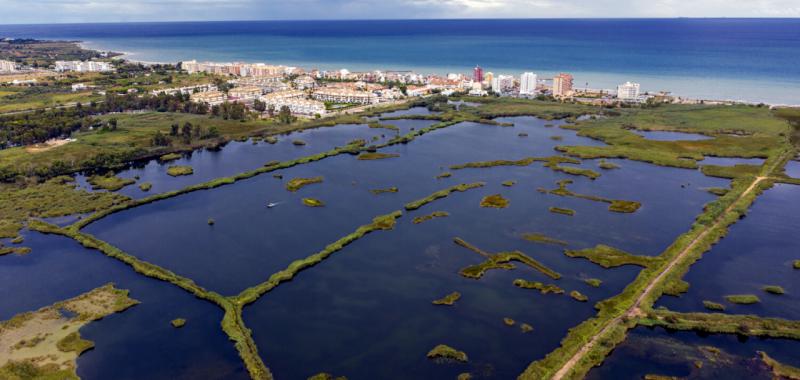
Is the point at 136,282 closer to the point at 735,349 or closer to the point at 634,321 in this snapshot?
the point at 634,321

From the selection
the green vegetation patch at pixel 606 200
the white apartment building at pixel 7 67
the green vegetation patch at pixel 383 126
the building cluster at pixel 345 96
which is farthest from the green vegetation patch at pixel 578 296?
the white apartment building at pixel 7 67

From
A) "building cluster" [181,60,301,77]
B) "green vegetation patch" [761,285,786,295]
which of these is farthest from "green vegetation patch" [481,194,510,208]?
"building cluster" [181,60,301,77]

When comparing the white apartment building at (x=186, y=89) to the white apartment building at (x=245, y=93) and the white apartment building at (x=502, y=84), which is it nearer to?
the white apartment building at (x=245, y=93)

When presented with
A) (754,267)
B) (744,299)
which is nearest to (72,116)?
(744,299)

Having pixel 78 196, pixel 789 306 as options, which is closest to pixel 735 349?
pixel 789 306

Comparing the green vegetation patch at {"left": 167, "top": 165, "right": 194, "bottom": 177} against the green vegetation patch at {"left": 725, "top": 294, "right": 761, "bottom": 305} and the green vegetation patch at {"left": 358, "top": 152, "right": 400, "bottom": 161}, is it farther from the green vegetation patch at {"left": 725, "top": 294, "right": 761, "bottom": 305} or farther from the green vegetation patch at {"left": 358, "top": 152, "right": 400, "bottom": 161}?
the green vegetation patch at {"left": 725, "top": 294, "right": 761, "bottom": 305}
